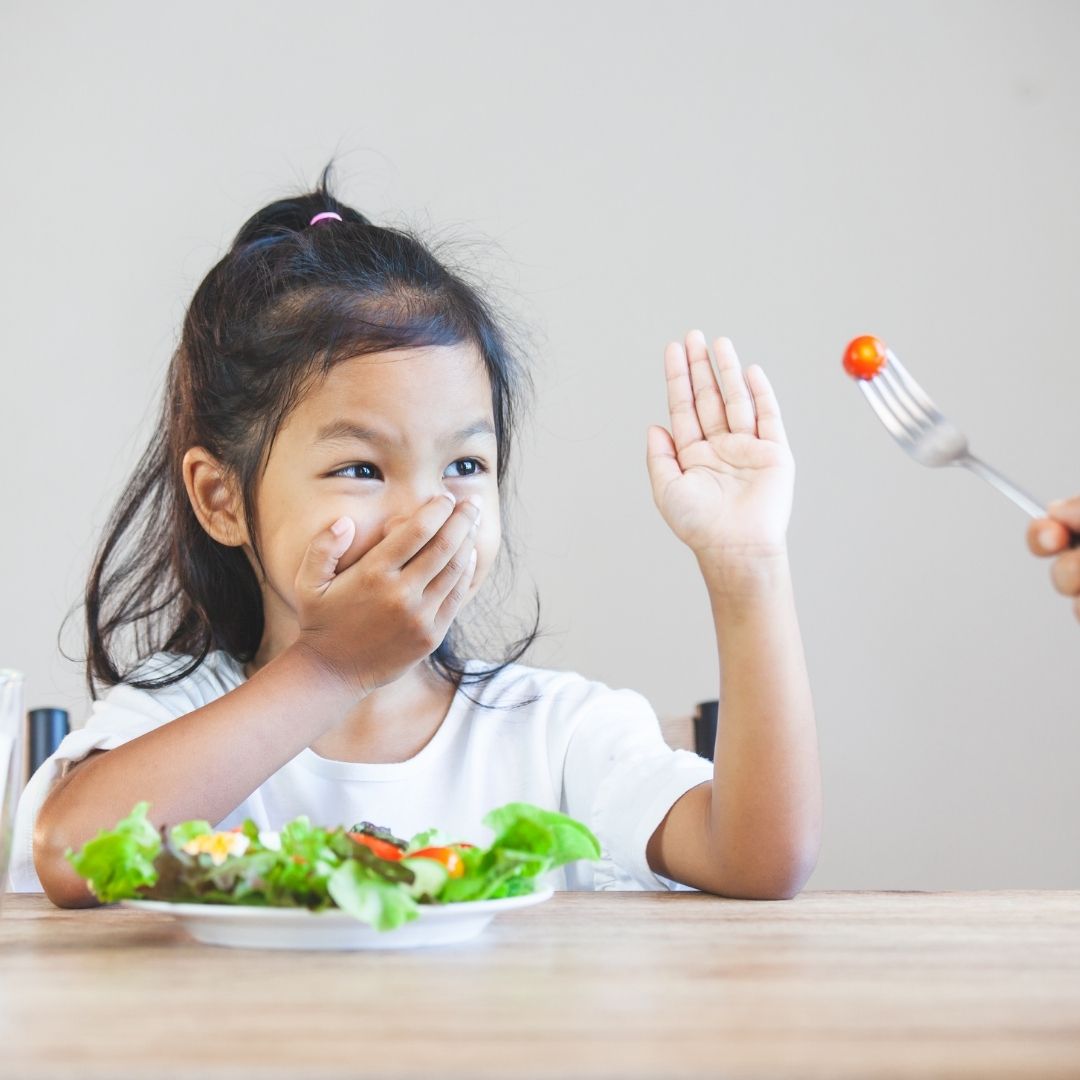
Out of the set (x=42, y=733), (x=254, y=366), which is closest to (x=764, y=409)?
(x=254, y=366)

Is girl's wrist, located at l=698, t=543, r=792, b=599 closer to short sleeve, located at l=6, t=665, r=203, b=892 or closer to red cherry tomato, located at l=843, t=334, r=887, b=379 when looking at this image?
red cherry tomato, located at l=843, t=334, r=887, b=379

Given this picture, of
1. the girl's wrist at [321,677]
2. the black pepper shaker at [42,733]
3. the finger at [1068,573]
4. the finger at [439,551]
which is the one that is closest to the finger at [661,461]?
the finger at [439,551]

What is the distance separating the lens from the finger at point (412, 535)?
1105mm

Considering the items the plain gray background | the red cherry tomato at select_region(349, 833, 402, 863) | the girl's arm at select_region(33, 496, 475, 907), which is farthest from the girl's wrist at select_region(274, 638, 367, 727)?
the plain gray background

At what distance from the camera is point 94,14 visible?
259 centimetres

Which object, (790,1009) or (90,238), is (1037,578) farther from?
(790,1009)

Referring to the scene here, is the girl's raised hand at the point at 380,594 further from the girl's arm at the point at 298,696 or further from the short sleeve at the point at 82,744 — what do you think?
the short sleeve at the point at 82,744

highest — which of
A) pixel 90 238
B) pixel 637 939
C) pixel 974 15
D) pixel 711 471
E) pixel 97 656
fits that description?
pixel 974 15

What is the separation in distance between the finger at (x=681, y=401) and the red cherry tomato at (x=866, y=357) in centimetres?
22

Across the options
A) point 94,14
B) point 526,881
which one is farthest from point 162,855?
point 94,14

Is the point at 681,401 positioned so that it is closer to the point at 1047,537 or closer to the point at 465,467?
the point at 465,467

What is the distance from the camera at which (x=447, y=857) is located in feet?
2.24

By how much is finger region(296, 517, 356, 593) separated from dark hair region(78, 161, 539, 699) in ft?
0.54

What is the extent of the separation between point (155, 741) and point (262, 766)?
0.08m
